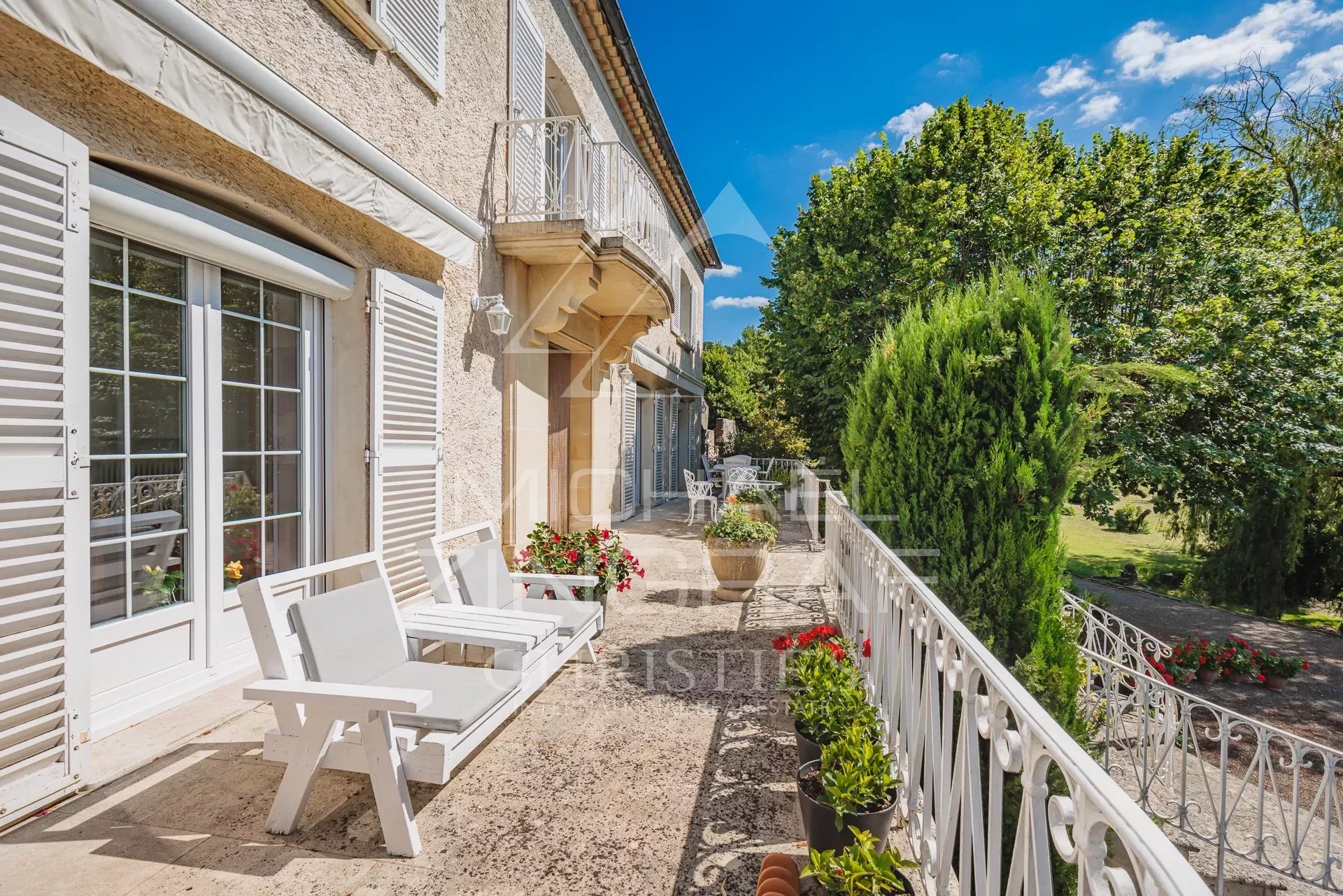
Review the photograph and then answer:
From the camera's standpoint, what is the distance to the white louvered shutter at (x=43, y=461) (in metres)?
2.14

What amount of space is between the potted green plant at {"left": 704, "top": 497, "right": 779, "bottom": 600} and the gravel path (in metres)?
5.70

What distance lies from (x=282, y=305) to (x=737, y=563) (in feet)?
13.6

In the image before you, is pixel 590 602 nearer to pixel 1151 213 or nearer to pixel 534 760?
pixel 534 760

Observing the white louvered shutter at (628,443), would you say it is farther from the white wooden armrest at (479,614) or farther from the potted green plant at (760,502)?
the white wooden armrest at (479,614)

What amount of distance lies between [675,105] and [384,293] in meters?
10.1

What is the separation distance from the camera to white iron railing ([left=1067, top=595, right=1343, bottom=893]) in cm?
391

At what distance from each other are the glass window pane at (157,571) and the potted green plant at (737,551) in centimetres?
398

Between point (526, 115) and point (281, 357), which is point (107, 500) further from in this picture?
point (526, 115)

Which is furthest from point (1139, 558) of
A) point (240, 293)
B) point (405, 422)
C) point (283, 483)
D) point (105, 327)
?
point (105, 327)

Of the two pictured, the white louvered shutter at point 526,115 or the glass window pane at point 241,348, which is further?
the white louvered shutter at point 526,115

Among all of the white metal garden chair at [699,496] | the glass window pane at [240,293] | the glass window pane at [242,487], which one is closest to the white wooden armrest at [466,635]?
the glass window pane at [242,487]

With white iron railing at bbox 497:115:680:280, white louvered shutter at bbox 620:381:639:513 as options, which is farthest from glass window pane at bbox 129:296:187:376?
white louvered shutter at bbox 620:381:639:513

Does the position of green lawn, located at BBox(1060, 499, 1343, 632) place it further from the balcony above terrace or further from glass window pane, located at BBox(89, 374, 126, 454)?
glass window pane, located at BBox(89, 374, 126, 454)

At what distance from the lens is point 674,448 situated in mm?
16672
